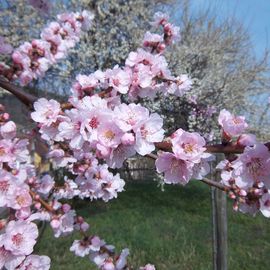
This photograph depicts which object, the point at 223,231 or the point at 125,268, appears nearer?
the point at 125,268

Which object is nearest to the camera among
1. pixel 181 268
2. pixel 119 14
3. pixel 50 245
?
pixel 181 268

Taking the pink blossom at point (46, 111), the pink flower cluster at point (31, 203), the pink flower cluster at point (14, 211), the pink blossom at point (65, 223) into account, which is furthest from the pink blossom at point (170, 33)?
the pink blossom at point (46, 111)

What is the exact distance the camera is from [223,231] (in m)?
4.19

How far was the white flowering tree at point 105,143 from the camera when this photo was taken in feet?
4.41

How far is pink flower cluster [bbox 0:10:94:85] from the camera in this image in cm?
273

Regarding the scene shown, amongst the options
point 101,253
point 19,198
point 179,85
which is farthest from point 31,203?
point 179,85

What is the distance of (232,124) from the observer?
145 centimetres

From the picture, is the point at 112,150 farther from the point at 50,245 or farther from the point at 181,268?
the point at 50,245

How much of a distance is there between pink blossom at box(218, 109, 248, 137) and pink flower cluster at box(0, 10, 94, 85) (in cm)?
157

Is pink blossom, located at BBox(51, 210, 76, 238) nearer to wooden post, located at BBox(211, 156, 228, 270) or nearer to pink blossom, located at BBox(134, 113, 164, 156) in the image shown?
wooden post, located at BBox(211, 156, 228, 270)

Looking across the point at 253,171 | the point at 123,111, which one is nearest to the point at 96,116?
the point at 123,111

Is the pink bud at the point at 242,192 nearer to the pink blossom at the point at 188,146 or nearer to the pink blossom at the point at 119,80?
the pink blossom at the point at 188,146

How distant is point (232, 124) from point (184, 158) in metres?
0.22

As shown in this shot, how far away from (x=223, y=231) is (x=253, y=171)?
299 cm
